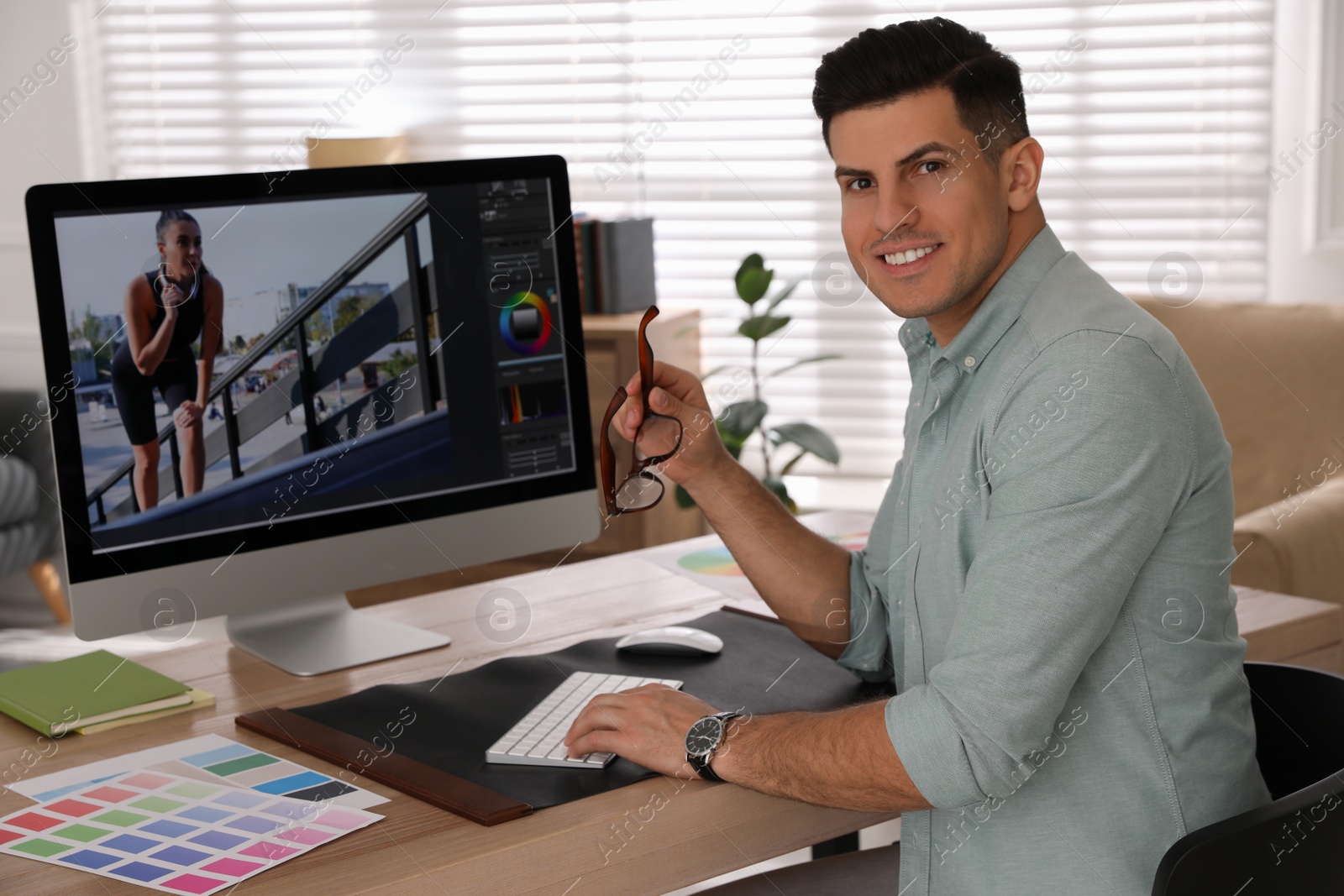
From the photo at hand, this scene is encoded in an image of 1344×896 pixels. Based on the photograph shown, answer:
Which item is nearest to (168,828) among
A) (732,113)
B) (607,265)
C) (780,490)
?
(780,490)

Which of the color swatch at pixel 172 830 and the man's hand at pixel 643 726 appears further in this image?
the man's hand at pixel 643 726

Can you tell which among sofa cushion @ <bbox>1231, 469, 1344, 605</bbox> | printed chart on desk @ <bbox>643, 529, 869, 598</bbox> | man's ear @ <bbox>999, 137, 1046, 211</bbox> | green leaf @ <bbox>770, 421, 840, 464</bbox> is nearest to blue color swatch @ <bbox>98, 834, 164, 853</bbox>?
printed chart on desk @ <bbox>643, 529, 869, 598</bbox>

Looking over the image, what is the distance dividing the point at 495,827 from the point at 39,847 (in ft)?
1.33

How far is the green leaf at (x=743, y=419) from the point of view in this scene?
3363 millimetres

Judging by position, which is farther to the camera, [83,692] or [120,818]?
[83,692]

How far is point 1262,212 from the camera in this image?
3.48 m

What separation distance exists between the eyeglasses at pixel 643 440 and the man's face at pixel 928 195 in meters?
0.28

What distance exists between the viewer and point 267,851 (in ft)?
3.67

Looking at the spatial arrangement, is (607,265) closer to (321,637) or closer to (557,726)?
(321,637)

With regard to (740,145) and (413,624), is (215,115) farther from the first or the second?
(413,624)

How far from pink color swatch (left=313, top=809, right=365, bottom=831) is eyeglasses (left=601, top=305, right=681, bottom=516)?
0.44 m

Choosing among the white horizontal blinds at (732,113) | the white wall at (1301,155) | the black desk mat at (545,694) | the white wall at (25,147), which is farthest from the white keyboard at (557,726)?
the white wall at (25,147)

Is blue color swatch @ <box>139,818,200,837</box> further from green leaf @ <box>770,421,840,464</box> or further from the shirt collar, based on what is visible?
green leaf @ <box>770,421,840,464</box>

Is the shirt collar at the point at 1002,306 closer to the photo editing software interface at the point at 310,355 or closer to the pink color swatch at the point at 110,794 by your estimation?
the photo editing software interface at the point at 310,355
